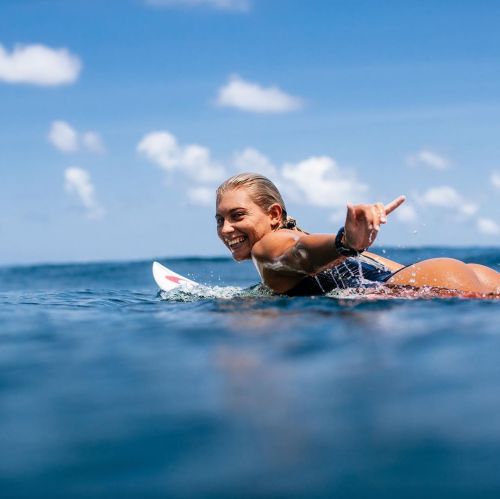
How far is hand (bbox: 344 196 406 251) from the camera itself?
4.21 metres

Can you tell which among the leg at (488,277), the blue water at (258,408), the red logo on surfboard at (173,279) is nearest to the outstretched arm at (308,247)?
the blue water at (258,408)

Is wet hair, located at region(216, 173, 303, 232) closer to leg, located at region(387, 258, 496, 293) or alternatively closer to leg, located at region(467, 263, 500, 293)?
leg, located at region(387, 258, 496, 293)

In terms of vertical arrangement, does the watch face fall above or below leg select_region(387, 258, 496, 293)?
above

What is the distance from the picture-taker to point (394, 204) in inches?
177

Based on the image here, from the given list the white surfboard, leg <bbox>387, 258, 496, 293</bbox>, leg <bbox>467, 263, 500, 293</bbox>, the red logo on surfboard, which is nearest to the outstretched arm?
leg <bbox>387, 258, 496, 293</bbox>

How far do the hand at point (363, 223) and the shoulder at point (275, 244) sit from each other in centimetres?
82

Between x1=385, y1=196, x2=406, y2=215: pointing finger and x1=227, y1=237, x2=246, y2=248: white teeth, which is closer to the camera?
x1=385, y1=196, x2=406, y2=215: pointing finger

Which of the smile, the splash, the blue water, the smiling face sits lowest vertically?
the blue water

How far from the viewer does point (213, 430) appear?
2344 millimetres

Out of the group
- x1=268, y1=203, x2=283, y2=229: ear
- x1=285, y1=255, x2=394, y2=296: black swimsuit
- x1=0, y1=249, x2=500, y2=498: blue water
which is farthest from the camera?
x1=268, y1=203, x2=283, y2=229: ear

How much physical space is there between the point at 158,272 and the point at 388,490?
855cm

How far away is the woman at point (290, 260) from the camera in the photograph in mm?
5371

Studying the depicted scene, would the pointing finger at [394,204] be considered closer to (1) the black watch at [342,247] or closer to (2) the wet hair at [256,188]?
(1) the black watch at [342,247]

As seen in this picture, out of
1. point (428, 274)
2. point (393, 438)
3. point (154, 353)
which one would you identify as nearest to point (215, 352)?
point (154, 353)
